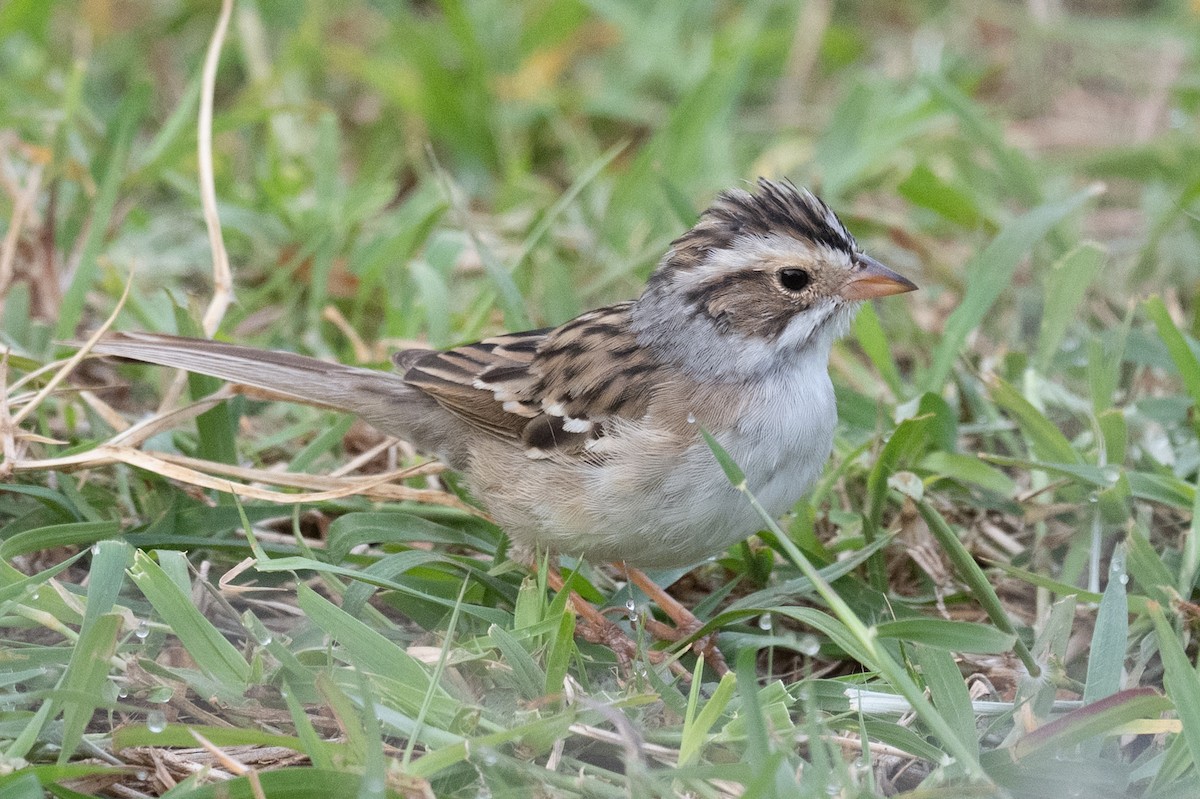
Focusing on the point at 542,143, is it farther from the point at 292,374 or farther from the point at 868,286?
the point at 868,286

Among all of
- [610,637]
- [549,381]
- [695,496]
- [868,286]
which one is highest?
[868,286]

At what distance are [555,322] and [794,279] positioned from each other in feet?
5.57

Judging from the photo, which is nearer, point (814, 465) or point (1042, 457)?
point (814, 465)

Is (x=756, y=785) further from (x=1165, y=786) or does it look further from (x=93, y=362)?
(x=93, y=362)

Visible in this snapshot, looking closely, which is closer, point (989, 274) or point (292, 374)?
point (292, 374)

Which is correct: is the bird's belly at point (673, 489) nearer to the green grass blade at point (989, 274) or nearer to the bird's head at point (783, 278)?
the bird's head at point (783, 278)

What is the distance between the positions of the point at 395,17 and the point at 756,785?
635 centimetres

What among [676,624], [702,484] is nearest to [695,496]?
[702,484]

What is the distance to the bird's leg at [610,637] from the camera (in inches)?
156

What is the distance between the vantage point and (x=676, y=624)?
4.43 metres

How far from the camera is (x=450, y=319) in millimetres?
5734

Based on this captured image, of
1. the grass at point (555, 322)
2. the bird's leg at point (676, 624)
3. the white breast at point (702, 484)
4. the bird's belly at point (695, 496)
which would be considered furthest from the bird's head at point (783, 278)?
the bird's leg at point (676, 624)

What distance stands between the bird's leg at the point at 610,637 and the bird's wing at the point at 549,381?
50 cm

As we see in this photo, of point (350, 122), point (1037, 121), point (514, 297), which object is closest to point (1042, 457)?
point (514, 297)
